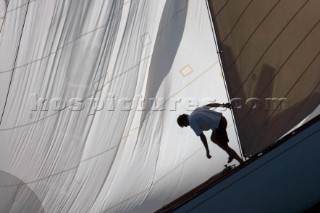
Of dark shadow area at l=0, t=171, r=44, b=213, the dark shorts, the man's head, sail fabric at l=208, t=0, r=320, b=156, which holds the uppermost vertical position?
sail fabric at l=208, t=0, r=320, b=156

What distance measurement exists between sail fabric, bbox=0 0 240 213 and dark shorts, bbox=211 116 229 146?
2.3 inches

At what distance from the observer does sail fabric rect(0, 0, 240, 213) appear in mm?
3490

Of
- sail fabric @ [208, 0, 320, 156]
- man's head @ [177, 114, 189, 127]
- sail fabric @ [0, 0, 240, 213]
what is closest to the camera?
sail fabric @ [208, 0, 320, 156]

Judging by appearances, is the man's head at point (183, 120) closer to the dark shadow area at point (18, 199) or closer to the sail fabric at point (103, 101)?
the sail fabric at point (103, 101)

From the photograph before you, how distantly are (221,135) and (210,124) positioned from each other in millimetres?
121

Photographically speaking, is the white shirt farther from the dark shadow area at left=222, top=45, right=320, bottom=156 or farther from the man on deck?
the dark shadow area at left=222, top=45, right=320, bottom=156

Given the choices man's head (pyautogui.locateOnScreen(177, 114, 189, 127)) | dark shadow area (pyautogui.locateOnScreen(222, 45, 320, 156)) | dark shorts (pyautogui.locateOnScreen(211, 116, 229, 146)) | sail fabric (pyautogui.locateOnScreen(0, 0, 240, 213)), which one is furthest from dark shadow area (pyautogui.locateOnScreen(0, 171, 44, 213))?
dark shadow area (pyautogui.locateOnScreen(222, 45, 320, 156))

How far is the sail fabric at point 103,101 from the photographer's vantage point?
349 cm

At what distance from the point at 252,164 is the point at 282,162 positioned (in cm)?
12

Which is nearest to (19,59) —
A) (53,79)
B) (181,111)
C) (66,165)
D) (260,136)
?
(53,79)

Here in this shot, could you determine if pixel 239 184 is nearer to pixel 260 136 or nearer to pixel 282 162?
pixel 282 162

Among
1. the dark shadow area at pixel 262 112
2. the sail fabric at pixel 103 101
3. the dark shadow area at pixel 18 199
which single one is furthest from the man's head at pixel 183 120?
the dark shadow area at pixel 18 199

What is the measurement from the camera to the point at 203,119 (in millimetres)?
3514

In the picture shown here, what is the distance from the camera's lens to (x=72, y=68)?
3.57 metres
